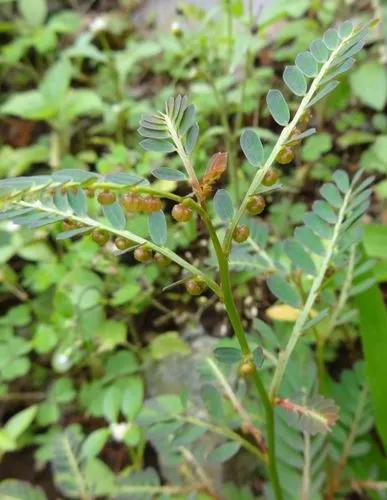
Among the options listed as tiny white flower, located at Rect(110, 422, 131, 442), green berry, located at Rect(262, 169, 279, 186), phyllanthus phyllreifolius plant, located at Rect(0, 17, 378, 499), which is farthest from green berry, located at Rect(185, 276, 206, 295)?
tiny white flower, located at Rect(110, 422, 131, 442)

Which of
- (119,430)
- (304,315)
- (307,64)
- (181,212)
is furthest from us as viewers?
(119,430)

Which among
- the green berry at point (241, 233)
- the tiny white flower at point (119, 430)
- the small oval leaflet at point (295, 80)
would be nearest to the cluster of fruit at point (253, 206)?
the green berry at point (241, 233)

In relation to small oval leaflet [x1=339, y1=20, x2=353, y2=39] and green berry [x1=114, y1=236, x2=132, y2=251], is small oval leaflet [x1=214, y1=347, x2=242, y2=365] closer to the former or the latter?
green berry [x1=114, y1=236, x2=132, y2=251]

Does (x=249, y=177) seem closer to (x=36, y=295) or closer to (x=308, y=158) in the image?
(x=308, y=158)

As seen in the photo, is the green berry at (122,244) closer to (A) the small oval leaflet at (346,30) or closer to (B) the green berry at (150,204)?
(B) the green berry at (150,204)

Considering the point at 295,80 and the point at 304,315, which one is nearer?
the point at 295,80

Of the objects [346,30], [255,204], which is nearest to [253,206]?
[255,204]

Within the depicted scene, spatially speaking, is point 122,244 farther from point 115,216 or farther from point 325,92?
point 325,92
